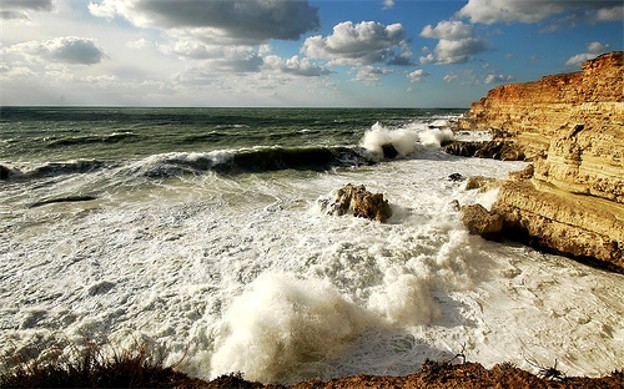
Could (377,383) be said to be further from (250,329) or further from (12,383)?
(12,383)

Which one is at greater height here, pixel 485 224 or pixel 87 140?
pixel 87 140

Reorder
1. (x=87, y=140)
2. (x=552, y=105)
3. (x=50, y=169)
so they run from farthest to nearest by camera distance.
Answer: (x=87, y=140), (x=552, y=105), (x=50, y=169)

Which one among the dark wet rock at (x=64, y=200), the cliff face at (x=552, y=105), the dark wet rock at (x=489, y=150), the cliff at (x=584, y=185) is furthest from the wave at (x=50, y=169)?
the dark wet rock at (x=489, y=150)

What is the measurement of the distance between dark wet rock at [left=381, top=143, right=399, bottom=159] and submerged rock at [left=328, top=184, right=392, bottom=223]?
40.7ft

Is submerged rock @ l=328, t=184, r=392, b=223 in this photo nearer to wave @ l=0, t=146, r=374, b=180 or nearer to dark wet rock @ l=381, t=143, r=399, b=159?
wave @ l=0, t=146, r=374, b=180

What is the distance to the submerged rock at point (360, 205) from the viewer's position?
30.5 ft

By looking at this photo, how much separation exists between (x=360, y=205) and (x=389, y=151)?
44.0 ft

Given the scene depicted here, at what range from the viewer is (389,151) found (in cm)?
2195

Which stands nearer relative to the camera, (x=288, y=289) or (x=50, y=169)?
(x=288, y=289)

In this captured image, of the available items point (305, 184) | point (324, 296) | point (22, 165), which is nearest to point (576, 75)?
point (305, 184)

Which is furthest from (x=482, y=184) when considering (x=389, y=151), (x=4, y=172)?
(x=4, y=172)

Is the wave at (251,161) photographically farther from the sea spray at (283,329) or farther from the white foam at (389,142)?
the sea spray at (283,329)

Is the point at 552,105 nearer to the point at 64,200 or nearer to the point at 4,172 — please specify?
the point at 64,200

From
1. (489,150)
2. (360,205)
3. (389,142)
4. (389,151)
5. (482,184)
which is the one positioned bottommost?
(360,205)
